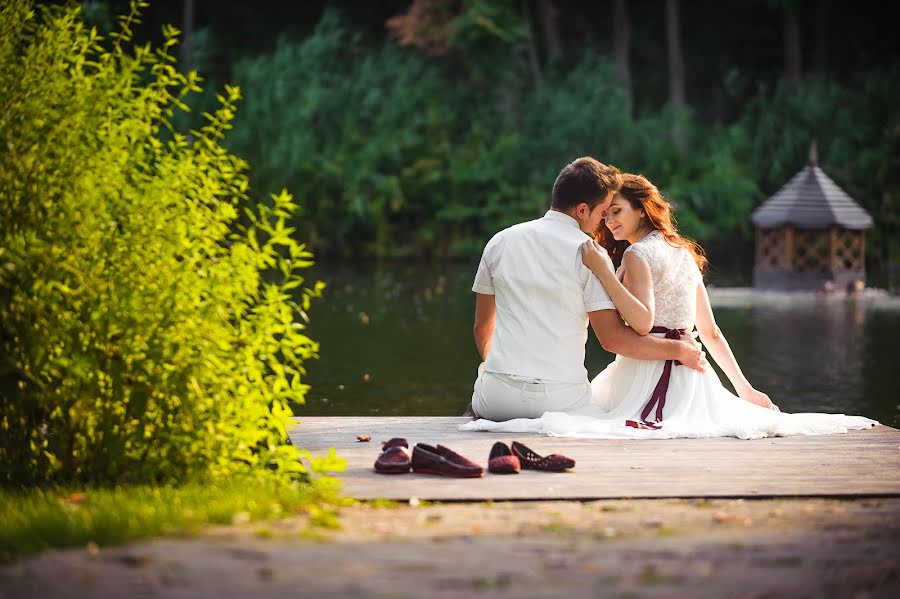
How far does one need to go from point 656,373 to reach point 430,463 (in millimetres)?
1761

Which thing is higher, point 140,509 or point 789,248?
point 789,248

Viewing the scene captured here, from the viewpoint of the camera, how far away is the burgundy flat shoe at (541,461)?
6297mm

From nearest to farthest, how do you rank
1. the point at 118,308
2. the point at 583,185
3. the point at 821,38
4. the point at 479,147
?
the point at 118,308 → the point at 583,185 → the point at 479,147 → the point at 821,38

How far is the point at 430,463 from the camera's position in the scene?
6.24 m

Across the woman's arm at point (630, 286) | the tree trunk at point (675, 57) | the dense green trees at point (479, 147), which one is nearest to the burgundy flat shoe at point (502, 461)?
the woman's arm at point (630, 286)

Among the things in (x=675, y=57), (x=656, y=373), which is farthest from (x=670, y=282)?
(x=675, y=57)

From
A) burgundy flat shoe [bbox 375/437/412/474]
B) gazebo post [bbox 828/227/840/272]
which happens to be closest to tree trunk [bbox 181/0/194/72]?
gazebo post [bbox 828/227/840/272]

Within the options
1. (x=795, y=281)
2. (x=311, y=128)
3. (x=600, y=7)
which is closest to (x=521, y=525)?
(x=795, y=281)

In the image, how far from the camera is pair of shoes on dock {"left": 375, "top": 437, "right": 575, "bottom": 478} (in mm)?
6203

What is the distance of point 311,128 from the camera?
3142 centimetres

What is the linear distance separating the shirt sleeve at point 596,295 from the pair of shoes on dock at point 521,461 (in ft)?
3.77

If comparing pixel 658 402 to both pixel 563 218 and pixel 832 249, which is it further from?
pixel 832 249

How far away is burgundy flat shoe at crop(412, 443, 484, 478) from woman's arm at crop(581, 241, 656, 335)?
1457mm

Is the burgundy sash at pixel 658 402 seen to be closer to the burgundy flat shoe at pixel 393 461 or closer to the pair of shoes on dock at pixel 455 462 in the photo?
the pair of shoes on dock at pixel 455 462
